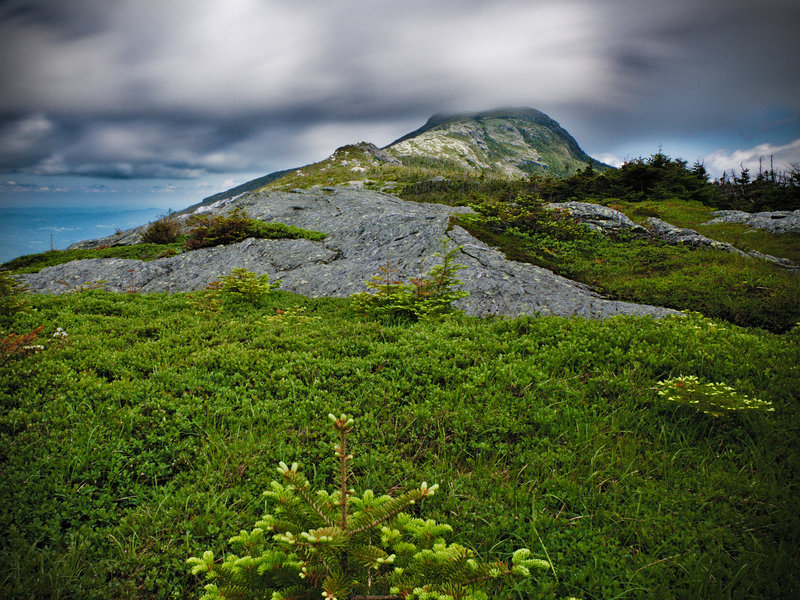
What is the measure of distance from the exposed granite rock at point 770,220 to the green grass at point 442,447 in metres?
19.0

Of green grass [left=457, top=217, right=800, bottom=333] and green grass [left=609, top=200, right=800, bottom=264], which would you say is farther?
green grass [left=609, top=200, right=800, bottom=264]

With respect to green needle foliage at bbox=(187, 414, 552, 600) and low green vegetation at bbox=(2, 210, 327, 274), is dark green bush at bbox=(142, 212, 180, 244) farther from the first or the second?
green needle foliage at bbox=(187, 414, 552, 600)

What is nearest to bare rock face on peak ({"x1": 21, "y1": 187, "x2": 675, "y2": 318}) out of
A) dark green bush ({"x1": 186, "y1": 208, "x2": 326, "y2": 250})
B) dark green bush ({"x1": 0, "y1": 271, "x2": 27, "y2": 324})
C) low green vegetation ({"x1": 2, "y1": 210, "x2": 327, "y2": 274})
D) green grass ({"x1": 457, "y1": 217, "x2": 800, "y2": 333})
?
dark green bush ({"x1": 186, "y1": 208, "x2": 326, "y2": 250})

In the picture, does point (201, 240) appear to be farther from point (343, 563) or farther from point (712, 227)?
point (712, 227)

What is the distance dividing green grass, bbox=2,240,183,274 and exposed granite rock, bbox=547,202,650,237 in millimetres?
22282

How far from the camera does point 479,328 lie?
23.1ft

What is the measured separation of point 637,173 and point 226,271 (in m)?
35.8

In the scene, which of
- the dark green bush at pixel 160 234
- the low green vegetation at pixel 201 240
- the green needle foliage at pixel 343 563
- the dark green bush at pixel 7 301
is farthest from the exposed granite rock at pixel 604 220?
the dark green bush at pixel 160 234

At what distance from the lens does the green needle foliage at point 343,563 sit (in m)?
1.83

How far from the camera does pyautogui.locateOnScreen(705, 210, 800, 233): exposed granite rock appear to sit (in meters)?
18.3

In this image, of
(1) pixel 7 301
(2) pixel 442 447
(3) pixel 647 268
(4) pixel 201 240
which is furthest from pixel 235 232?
(3) pixel 647 268

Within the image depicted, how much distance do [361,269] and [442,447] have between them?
9012 mm

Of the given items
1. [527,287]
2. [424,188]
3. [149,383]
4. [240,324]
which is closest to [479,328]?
[527,287]

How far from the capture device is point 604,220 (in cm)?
1970
